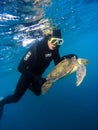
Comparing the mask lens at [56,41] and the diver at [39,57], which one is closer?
the mask lens at [56,41]

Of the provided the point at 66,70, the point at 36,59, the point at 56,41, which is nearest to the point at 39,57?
the point at 36,59

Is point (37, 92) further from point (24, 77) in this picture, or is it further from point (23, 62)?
point (23, 62)

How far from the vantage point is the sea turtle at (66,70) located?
6500 millimetres

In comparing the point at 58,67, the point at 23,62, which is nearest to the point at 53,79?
the point at 58,67

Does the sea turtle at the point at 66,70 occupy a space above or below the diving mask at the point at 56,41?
below

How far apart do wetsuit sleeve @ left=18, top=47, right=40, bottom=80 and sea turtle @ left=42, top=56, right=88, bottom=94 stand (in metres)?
1.75

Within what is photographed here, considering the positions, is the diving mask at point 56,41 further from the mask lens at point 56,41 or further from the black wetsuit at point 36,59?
the black wetsuit at point 36,59

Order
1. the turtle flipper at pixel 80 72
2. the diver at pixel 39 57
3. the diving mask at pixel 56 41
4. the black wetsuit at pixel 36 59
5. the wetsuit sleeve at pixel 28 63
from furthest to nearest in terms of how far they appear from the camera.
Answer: the black wetsuit at pixel 36 59 < the diver at pixel 39 57 < the wetsuit sleeve at pixel 28 63 < the diving mask at pixel 56 41 < the turtle flipper at pixel 80 72

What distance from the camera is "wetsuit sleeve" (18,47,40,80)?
27.6ft

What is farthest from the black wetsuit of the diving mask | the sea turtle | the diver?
the sea turtle

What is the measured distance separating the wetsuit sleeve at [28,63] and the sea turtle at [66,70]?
1.75 m

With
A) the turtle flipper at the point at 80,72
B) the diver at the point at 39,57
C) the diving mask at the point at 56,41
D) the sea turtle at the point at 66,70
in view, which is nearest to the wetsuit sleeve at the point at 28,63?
the diver at the point at 39,57

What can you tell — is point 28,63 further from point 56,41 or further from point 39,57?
point 56,41

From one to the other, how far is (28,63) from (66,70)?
262cm
